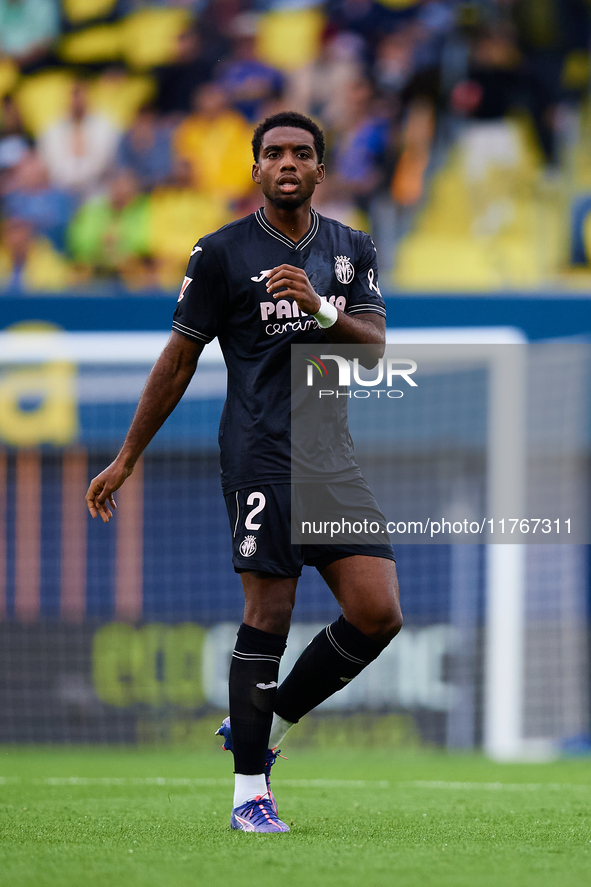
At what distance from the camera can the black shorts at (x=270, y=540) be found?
321 cm

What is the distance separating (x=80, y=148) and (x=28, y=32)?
1.37 metres

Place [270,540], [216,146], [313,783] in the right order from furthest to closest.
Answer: [216,146] → [313,783] → [270,540]

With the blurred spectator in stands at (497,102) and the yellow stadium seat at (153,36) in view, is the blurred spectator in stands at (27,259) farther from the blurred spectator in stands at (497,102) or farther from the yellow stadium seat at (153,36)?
the blurred spectator in stands at (497,102)

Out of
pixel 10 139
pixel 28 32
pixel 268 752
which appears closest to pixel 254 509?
pixel 268 752

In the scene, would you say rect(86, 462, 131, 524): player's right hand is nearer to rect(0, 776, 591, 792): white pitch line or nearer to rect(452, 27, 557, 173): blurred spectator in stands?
rect(0, 776, 591, 792): white pitch line

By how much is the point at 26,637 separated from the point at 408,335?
316 cm

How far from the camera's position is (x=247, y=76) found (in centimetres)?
1055

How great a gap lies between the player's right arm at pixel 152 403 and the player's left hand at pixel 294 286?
0.40 meters

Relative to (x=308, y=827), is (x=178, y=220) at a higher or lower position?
higher

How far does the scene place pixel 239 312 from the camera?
3344 mm

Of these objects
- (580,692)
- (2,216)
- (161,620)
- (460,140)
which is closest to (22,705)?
(161,620)

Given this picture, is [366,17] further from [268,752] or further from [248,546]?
[268,752]

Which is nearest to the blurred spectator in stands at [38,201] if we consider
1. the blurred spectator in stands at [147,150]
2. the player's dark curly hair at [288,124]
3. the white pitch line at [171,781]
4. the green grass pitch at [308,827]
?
the blurred spectator in stands at [147,150]

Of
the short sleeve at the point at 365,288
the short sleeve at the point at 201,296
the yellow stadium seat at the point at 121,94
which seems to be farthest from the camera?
the yellow stadium seat at the point at 121,94
